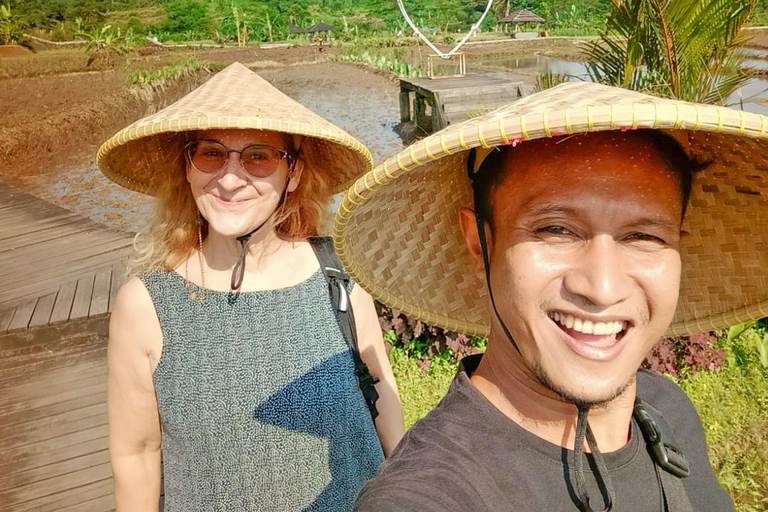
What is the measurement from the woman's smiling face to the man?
0.65 meters

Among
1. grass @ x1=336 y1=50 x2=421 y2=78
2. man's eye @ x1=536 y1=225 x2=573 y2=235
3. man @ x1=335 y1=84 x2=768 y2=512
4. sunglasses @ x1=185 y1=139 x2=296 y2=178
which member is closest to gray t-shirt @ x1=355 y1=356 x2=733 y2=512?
man @ x1=335 y1=84 x2=768 y2=512

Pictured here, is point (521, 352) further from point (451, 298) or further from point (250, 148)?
point (250, 148)

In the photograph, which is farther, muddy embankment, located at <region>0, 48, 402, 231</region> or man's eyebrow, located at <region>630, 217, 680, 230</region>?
muddy embankment, located at <region>0, 48, 402, 231</region>

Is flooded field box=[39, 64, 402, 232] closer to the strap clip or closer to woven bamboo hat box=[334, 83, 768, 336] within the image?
woven bamboo hat box=[334, 83, 768, 336]

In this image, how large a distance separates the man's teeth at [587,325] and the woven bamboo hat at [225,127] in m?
1.04

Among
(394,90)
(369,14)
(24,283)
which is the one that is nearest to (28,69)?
(394,90)

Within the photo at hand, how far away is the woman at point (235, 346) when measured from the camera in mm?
1653

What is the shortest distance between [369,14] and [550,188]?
69243 mm

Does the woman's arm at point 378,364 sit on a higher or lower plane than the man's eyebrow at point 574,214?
lower

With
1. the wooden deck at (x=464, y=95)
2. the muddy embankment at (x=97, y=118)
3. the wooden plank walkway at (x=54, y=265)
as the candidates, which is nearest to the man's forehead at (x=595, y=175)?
the wooden plank walkway at (x=54, y=265)

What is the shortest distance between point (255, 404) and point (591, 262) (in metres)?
1.08

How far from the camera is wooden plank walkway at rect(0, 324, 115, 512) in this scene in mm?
2781

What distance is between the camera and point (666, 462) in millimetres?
1100

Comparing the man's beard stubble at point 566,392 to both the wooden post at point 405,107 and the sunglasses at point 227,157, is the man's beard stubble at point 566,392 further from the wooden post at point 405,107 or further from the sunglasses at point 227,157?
the wooden post at point 405,107
